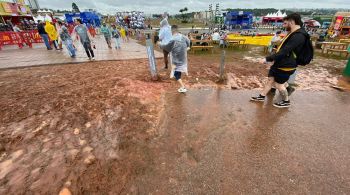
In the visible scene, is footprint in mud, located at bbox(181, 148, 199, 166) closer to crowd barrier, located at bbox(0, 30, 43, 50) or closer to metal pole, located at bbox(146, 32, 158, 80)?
metal pole, located at bbox(146, 32, 158, 80)

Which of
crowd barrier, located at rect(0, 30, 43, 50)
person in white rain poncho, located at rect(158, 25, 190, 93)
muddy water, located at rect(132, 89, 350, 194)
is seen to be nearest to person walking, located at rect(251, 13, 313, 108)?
muddy water, located at rect(132, 89, 350, 194)

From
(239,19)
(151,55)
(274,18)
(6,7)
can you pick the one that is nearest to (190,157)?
(151,55)

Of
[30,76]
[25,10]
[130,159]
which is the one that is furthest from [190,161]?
[25,10]

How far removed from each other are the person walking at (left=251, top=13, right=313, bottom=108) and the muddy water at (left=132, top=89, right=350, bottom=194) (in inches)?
33.2

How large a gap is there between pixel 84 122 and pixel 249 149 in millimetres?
3078

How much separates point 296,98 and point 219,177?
362 centimetres

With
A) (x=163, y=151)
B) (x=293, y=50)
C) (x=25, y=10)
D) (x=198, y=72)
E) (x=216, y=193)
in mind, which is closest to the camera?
A: (x=216, y=193)

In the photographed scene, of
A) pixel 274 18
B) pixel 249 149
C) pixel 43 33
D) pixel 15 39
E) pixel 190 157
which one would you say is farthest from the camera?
Result: pixel 274 18

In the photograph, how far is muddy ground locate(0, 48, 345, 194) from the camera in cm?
228

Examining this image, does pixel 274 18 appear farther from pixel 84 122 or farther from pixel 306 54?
pixel 84 122

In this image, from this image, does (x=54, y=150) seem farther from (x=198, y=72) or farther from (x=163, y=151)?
(x=198, y=72)

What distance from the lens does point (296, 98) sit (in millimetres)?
Result: 4605

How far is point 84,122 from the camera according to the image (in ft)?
11.4

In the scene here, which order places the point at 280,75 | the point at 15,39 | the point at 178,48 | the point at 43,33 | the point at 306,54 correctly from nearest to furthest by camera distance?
1. the point at 306,54
2. the point at 280,75
3. the point at 178,48
4. the point at 43,33
5. the point at 15,39
